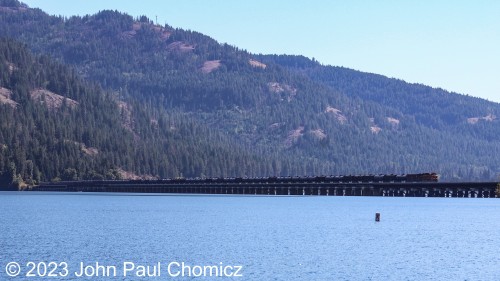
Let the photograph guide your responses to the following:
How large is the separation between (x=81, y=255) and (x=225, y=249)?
12.5m

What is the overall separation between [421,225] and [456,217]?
2230 centimetres

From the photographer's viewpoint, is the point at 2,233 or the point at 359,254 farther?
the point at 2,233

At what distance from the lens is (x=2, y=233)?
10456 cm

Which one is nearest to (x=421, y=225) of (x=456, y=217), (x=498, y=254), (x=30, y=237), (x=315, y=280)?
(x=456, y=217)

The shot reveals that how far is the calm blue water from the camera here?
7706 cm

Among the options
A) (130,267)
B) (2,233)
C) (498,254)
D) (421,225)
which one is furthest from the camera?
(421,225)

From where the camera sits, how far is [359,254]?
287 feet

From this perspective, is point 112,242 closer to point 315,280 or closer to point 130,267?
point 130,267

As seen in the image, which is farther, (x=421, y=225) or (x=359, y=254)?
(x=421, y=225)

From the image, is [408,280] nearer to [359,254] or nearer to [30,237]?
[359,254]

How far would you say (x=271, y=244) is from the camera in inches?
3735

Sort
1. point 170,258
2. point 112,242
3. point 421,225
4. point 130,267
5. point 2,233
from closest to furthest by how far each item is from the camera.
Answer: point 130,267 < point 170,258 < point 112,242 < point 2,233 < point 421,225

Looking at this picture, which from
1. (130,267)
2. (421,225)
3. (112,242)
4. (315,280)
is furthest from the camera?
(421,225)

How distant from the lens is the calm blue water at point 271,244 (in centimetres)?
7706
